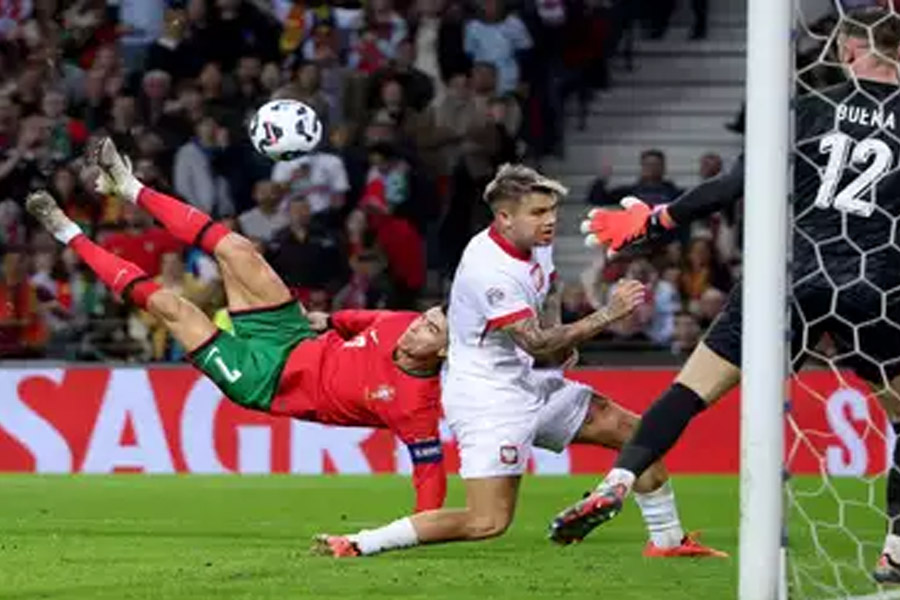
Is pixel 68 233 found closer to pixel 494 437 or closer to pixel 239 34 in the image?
pixel 494 437

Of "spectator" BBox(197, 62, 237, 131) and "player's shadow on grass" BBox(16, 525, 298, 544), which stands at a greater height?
"spectator" BBox(197, 62, 237, 131)

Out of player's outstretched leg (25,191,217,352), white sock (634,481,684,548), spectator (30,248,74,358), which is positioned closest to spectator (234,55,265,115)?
spectator (30,248,74,358)

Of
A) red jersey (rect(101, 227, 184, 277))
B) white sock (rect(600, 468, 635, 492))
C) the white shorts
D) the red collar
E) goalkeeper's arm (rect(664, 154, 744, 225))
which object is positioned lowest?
red jersey (rect(101, 227, 184, 277))

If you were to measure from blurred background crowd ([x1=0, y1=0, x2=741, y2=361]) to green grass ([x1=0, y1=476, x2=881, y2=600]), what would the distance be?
249 centimetres

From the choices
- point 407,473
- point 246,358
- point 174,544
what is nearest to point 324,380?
point 246,358

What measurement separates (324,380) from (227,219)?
21.8ft

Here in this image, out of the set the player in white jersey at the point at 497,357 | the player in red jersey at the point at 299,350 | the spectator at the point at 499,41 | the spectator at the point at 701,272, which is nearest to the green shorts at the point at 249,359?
the player in red jersey at the point at 299,350

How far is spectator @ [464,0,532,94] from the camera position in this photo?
1809 cm

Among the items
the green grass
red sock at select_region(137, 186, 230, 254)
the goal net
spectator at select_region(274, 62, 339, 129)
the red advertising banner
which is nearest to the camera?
the goal net

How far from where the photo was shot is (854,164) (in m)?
7.78

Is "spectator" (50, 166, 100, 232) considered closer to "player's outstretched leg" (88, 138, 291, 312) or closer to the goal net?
"player's outstretched leg" (88, 138, 291, 312)

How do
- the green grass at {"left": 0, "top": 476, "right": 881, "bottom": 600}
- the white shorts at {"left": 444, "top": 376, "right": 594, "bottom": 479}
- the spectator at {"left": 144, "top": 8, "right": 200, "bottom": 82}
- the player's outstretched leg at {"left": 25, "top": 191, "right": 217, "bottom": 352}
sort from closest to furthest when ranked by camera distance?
the green grass at {"left": 0, "top": 476, "right": 881, "bottom": 600} < the white shorts at {"left": 444, "top": 376, "right": 594, "bottom": 479} < the player's outstretched leg at {"left": 25, "top": 191, "right": 217, "bottom": 352} < the spectator at {"left": 144, "top": 8, "right": 200, "bottom": 82}

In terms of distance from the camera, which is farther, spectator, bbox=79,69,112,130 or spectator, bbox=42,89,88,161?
spectator, bbox=79,69,112,130

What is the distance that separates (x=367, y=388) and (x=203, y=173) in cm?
726
